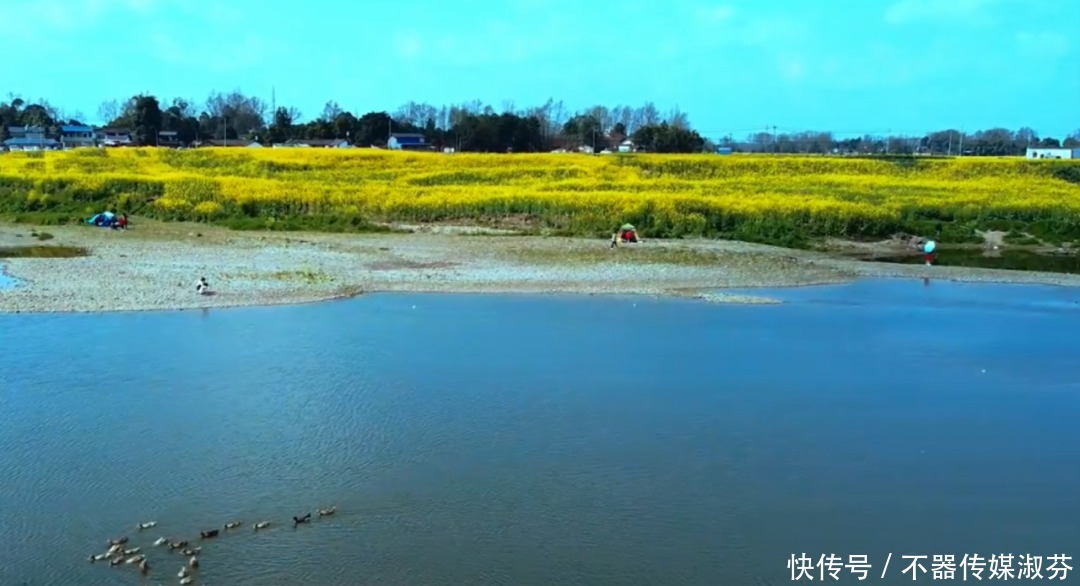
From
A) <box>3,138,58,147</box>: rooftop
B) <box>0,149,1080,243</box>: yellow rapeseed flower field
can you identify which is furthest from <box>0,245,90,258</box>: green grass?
<box>3,138,58,147</box>: rooftop

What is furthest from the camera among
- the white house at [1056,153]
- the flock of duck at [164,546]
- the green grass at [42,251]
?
the white house at [1056,153]

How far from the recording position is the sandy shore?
19.3 meters

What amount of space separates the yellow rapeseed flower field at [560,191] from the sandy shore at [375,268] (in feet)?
9.11

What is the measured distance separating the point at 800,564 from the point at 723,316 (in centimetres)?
1045

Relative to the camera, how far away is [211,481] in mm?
9484

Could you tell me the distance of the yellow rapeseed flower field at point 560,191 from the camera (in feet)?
106

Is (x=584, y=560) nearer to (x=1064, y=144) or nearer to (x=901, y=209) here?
(x=901, y=209)

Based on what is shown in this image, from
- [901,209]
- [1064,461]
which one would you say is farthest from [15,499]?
[901,209]

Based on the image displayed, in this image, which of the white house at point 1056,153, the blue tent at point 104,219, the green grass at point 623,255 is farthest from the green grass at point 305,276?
the white house at point 1056,153

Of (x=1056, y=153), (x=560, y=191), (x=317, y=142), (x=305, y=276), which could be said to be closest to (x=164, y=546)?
(x=305, y=276)

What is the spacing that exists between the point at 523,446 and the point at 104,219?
1016 inches

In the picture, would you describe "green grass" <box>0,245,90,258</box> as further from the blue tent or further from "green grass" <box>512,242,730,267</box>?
"green grass" <box>512,242,730,267</box>

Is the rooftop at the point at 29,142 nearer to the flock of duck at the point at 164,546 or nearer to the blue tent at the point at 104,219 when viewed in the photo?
the blue tent at the point at 104,219

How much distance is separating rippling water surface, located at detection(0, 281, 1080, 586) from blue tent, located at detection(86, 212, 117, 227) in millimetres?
16208
